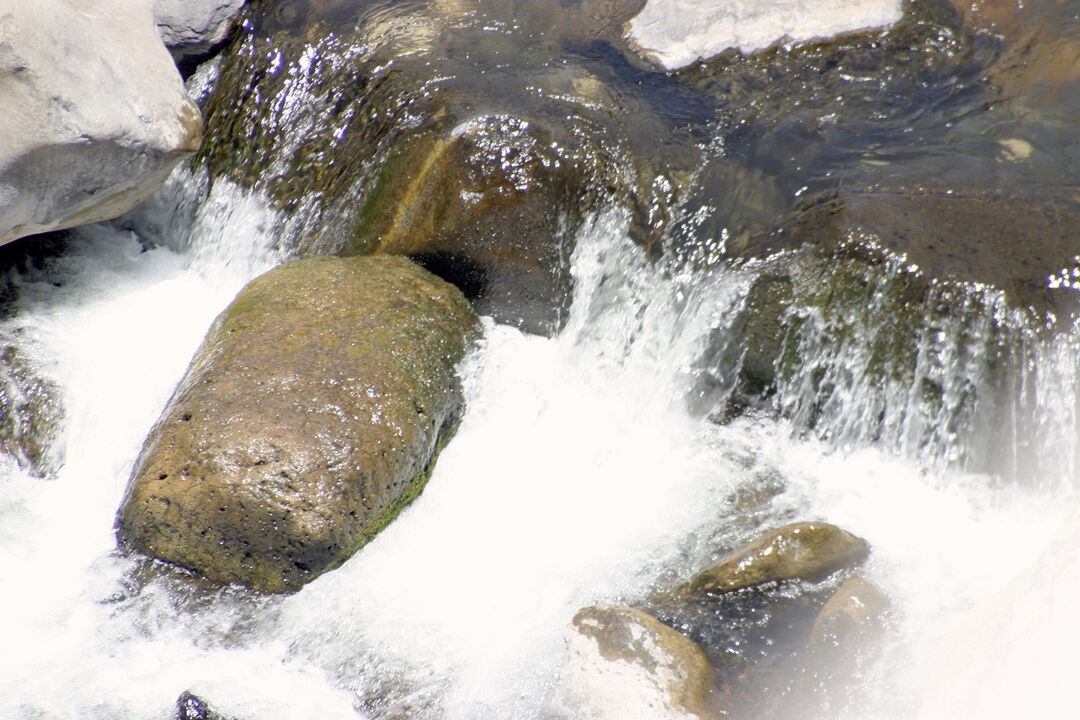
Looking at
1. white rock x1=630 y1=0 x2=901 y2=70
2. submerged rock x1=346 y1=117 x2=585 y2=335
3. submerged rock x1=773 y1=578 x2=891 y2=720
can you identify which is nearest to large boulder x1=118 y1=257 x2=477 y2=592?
submerged rock x1=346 y1=117 x2=585 y2=335

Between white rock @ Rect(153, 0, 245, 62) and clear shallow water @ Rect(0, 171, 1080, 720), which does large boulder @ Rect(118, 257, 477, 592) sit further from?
white rock @ Rect(153, 0, 245, 62)

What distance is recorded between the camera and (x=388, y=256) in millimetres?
5324

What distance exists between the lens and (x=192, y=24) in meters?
6.50

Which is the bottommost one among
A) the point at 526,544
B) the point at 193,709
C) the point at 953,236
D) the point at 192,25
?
the point at 193,709

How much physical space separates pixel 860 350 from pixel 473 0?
3435mm

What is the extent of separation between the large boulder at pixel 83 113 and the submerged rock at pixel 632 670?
335cm

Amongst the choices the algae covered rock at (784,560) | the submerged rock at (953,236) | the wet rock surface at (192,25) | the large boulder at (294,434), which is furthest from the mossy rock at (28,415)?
the submerged rock at (953,236)

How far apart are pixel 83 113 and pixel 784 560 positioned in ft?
12.4

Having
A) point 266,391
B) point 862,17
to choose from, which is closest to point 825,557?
point 266,391

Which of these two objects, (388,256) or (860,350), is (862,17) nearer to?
(860,350)

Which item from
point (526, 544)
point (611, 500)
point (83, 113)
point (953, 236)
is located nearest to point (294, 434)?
point (526, 544)

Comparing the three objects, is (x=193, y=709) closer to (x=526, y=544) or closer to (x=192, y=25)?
(x=526, y=544)

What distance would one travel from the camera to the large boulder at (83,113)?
496cm

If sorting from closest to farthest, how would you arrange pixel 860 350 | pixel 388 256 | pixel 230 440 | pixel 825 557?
pixel 825 557 → pixel 230 440 → pixel 860 350 → pixel 388 256
